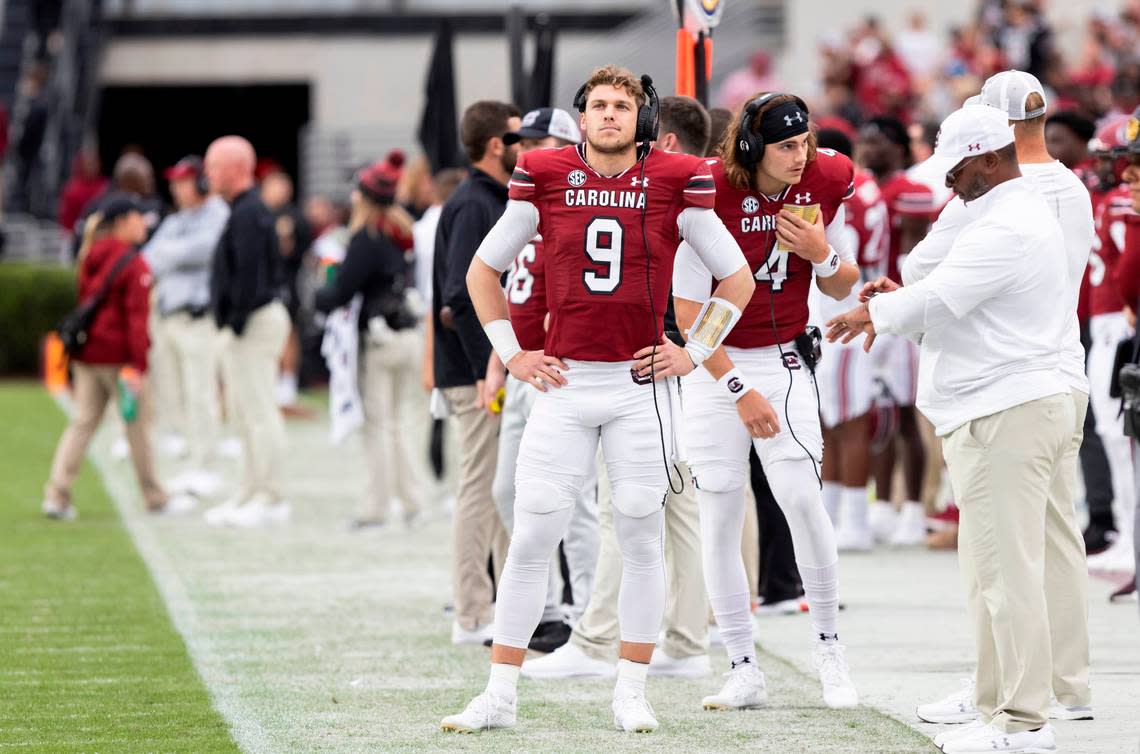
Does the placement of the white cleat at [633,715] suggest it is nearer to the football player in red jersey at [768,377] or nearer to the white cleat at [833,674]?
the football player in red jersey at [768,377]

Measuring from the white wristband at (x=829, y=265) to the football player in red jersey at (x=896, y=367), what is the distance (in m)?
3.60

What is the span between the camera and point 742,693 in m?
6.39

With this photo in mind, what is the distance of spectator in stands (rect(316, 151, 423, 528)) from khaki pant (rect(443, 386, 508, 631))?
3263mm

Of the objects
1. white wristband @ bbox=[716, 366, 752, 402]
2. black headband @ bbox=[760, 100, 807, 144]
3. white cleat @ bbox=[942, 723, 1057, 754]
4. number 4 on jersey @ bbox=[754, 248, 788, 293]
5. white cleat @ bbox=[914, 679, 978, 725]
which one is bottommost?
white cleat @ bbox=[914, 679, 978, 725]

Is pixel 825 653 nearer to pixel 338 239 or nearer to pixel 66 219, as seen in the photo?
pixel 338 239

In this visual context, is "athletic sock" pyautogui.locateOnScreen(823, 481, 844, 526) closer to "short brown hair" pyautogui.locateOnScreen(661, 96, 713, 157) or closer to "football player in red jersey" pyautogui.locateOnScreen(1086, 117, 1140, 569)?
"football player in red jersey" pyautogui.locateOnScreen(1086, 117, 1140, 569)

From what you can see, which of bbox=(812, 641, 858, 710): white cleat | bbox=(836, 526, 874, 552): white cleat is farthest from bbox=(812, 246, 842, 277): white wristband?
bbox=(836, 526, 874, 552): white cleat

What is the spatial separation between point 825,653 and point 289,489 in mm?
8009

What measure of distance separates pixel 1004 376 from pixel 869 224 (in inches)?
165

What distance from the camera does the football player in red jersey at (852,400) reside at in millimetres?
9797

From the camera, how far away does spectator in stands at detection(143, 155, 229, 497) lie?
42.4 feet

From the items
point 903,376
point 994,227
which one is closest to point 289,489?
point 903,376

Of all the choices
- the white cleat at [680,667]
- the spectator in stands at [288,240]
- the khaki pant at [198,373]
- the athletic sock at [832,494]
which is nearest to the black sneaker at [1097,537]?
the athletic sock at [832,494]

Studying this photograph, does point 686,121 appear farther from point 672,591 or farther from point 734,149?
point 672,591
